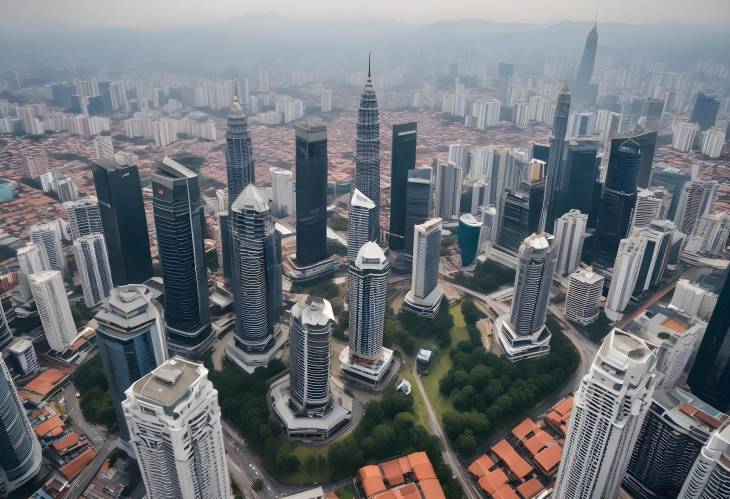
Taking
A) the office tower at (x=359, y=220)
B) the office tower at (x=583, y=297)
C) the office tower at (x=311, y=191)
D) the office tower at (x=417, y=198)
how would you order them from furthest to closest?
the office tower at (x=417, y=198) < the office tower at (x=311, y=191) < the office tower at (x=359, y=220) < the office tower at (x=583, y=297)

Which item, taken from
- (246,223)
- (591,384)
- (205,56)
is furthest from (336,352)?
(205,56)

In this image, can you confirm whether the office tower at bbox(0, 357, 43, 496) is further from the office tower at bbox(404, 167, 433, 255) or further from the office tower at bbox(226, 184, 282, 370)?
the office tower at bbox(404, 167, 433, 255)

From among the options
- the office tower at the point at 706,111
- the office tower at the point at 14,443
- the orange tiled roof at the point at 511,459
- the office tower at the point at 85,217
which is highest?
the office tower at the point at 706,111

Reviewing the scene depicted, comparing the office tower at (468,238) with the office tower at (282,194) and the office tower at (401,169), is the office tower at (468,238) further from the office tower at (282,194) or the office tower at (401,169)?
the office tower at (282,194)

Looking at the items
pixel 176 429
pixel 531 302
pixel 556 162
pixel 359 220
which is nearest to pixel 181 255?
pixel 359 220

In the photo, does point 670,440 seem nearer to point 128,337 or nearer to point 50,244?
point 128,337

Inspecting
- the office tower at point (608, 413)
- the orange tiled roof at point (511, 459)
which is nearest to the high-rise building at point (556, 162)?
the orange tiled roof at point (511, 459)
